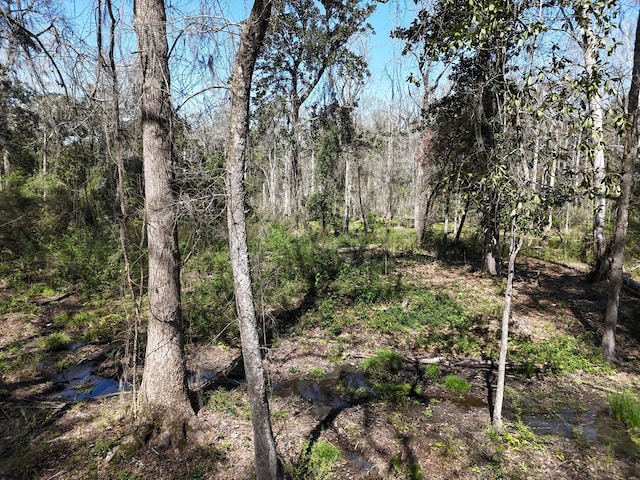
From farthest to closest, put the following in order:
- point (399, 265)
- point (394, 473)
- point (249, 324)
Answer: point (399, 265) < point (394, 473) < point (249, 324)

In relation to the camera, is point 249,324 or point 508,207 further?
point 508,207

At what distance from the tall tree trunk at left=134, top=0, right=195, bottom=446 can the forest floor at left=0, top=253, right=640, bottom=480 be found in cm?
28

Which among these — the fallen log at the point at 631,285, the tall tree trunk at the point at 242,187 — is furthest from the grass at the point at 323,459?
the fallen log at the point at 631,285

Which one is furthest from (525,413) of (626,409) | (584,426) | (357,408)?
(357,408)

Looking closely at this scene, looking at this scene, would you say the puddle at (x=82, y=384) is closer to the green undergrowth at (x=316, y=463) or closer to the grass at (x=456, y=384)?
the green undergrowth at (x=316, y=463)

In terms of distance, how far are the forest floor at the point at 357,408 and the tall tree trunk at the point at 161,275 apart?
0.28 metres

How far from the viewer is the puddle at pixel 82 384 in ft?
17.1

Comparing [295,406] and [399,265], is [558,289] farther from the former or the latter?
[295,406]

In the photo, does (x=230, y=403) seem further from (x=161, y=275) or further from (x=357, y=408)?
(x=161, y=275)

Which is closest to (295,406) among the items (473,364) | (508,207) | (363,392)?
(363,392)

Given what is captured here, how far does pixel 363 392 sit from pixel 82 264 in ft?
27.6

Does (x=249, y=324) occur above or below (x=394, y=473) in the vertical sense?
above

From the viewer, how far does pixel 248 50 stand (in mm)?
2891

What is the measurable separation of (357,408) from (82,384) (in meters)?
4.23
